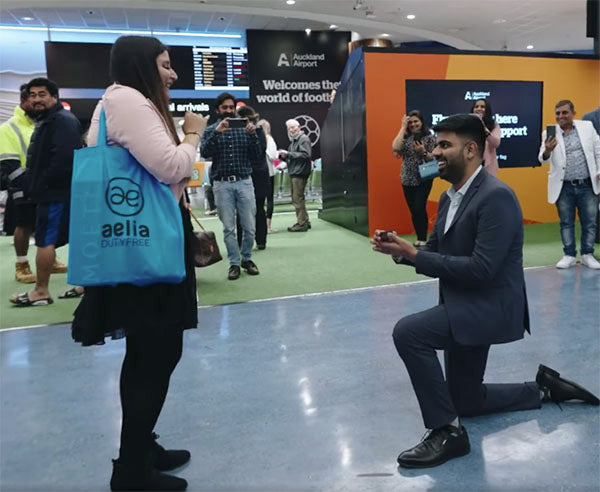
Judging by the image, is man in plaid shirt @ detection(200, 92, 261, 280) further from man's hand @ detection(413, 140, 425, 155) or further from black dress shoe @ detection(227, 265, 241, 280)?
man's hand @ detection(413, 140, 425, 155)

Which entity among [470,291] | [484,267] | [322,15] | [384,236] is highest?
[322,15]

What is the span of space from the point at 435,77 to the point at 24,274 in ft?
17.6

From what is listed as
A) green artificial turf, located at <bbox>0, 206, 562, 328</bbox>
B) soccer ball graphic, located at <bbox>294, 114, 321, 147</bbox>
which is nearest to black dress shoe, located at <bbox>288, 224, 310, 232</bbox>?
green artificial turf, located at <bbox>0, 206, 562, 328</bbox>

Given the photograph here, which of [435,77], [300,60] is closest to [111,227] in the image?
[435,77]

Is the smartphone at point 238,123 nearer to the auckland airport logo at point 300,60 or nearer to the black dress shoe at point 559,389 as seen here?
the black dress shoe at point 559,389

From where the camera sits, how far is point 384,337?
3.36 metres

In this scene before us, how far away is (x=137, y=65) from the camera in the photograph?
1.62 m

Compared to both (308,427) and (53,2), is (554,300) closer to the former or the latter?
(308,427)

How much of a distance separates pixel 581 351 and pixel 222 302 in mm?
2501

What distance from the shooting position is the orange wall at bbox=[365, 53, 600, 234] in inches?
271

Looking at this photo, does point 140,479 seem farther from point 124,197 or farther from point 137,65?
point 137,65

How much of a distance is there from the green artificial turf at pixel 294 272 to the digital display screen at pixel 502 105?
1.15 metres

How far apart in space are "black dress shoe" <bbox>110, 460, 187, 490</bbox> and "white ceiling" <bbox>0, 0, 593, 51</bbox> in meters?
10.2

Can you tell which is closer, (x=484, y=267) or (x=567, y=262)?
(x=484, y=267)
